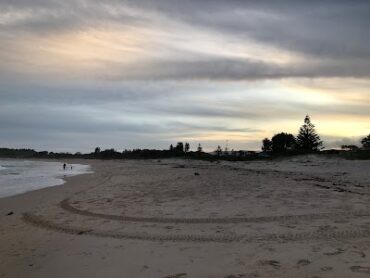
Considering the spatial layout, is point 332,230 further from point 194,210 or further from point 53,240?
point 53,240

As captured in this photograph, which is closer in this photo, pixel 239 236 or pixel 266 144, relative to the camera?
pixel 239 236

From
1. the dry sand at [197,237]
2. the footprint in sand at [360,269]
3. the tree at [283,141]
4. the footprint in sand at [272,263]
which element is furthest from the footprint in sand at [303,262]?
the tree at [283,141]

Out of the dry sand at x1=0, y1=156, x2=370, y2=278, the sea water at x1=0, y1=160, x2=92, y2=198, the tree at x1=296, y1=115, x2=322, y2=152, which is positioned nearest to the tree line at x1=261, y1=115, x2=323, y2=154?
the tree at x1=296, y1=115, x2=322, y2=152

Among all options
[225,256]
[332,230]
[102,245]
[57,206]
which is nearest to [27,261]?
[102,245]

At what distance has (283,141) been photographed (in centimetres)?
9156

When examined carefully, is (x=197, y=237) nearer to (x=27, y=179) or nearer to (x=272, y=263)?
(x=272, y=263)

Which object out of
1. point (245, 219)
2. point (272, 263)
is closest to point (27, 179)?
point (245, 219)

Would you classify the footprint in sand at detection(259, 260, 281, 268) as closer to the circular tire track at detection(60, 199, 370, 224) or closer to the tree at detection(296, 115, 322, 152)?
the circular tire track at detection(60, 199, 370, 224)

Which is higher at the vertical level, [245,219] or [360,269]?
[245,219]

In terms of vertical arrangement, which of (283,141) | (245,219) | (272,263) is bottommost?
(272,263)

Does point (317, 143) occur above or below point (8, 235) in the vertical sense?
above

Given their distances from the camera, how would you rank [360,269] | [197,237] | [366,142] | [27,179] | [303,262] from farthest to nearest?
1. [366,142]
2. [27,179]
3. [197,237]
4. [303,262]
5. [360,269]

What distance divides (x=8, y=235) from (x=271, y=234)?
593cm

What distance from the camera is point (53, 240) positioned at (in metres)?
9.43
